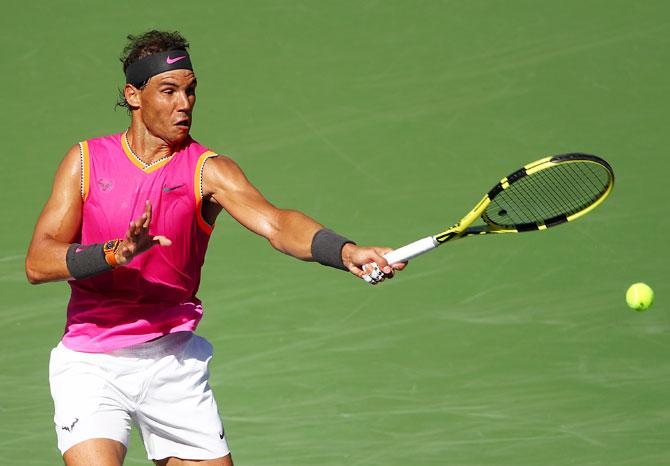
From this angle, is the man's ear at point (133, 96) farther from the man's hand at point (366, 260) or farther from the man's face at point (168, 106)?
the man's hand at point (366, 260)

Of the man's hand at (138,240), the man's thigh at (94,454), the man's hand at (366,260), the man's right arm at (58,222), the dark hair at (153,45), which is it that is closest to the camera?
the man's hand at (138,240)

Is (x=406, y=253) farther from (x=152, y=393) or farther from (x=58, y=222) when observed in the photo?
(x=58, y=222)

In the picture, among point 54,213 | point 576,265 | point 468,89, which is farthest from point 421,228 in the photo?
point 54,213

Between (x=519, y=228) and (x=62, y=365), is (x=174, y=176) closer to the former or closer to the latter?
(x=62, y=365)

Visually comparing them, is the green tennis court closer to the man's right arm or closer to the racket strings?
the racket strings

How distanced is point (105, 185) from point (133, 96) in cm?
50

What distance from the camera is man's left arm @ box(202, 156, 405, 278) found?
5.71 metres

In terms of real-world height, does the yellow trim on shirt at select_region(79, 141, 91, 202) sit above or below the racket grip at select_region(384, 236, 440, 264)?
above

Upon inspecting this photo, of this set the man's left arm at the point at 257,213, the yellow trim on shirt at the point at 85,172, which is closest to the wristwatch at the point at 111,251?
the yellow trim on shirt at the point at 85,172

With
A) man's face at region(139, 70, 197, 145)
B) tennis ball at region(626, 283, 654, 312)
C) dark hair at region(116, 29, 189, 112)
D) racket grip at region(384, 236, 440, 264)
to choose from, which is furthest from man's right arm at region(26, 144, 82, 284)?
tennis ball at region(626, 283, 654, 312)

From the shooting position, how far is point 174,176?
19.4 feet

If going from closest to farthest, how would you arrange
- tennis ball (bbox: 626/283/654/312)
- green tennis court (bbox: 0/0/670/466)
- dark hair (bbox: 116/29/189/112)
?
dark hair (bbox: 116/29/189/112) → green tennis court (bbox: 0/0/670/466) → tennis ball (bbox: 626/283/654/312)

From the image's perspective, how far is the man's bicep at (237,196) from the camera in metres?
5.89

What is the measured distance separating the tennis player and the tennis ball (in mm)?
3392
